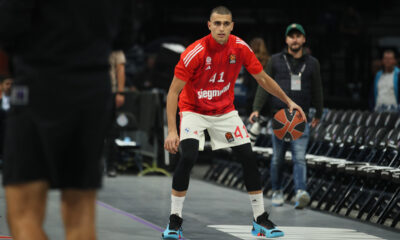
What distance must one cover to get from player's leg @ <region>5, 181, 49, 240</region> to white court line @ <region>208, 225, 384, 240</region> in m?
4.03

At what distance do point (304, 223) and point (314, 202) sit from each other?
2260 mm

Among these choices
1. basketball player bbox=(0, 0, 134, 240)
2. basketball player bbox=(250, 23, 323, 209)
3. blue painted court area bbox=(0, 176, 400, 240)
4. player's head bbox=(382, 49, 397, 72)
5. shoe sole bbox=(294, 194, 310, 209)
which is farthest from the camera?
player's head bbox=(382, 49, 397, 72)

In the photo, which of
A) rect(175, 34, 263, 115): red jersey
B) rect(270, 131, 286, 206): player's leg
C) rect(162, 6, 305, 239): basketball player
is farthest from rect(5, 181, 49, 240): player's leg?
rect(270, 131, 286, 206): player's leg

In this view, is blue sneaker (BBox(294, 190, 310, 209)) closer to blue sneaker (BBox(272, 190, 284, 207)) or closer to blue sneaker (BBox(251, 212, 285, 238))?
blue sneaker (BBox(272, 190, 284, 207))

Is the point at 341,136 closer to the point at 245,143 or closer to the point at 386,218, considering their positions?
the point at 386,218

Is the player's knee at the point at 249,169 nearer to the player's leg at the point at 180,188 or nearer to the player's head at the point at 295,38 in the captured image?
the player's leg at the point at 180,188

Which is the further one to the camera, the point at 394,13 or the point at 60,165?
the point at 394,13

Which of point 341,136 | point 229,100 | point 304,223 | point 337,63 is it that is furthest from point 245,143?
point 337,63

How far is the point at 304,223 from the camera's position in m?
8.62

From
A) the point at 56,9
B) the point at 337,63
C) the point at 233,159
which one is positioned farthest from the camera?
the point at 337,63

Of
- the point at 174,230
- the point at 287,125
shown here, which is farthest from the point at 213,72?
the point at 287,125

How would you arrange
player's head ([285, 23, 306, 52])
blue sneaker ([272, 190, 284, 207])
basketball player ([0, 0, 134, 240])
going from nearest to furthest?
1. basketball player ([0, 0, 134, 240])
2. player's head ([285, 23, 306, 52])
3. blue sneaker ([272, 190, 284, 207])

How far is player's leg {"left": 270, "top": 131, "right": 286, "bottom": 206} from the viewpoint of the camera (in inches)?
396

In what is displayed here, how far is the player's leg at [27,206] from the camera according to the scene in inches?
138
